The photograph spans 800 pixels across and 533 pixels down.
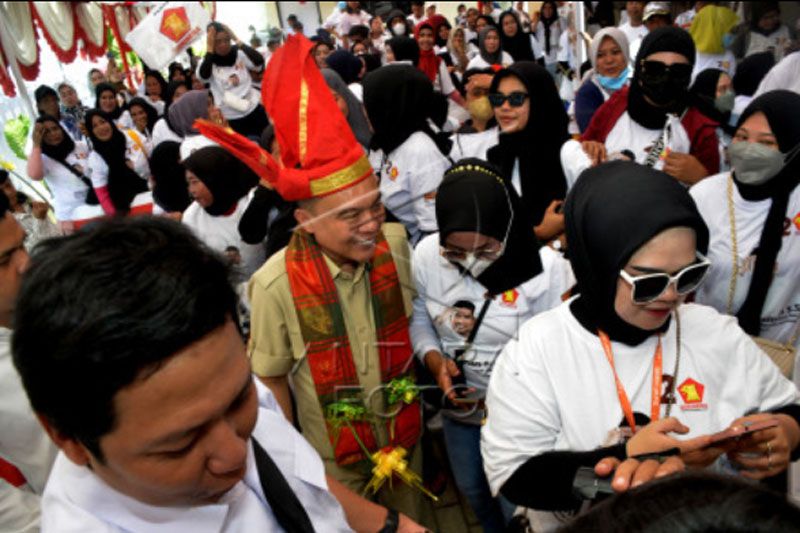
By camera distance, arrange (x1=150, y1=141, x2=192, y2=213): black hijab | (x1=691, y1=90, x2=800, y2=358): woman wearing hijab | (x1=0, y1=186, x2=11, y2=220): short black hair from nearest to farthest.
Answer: (x1=0, y1=186, x2=11, y2=220): short black hair → (x1=691, y1=90, x2=800, y2=358): woman wearing hijab → (x1=150, y1=141, x2=192, y2=213): black hijab

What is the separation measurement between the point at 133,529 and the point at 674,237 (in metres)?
1.34

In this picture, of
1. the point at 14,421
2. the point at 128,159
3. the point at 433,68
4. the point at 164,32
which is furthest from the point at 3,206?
the point at 433,68

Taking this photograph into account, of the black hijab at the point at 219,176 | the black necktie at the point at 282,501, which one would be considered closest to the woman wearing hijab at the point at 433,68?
the black hijab at the point at 219,176

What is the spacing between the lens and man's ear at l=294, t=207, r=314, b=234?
197 centimetres

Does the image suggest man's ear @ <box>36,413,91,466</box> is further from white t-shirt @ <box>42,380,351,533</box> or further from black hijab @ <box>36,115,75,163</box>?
black hijab @ <box>36,115,75,163</box>

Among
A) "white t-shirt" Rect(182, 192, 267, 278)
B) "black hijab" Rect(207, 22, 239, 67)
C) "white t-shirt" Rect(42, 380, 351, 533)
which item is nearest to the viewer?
"white t-shirt" Rect(42, 380, 351, 533)

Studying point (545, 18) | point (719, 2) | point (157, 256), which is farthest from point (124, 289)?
point (545, 18)

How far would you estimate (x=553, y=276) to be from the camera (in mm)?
2162

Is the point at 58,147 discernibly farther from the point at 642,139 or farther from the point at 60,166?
the point at 642,139

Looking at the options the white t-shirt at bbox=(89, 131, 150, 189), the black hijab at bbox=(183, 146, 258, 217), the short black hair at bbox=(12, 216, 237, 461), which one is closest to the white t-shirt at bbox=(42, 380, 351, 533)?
the short black hair at bbox=(12, 216, 237, 461)

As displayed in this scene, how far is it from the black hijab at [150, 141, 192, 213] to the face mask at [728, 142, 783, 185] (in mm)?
3481

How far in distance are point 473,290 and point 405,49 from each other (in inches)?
202

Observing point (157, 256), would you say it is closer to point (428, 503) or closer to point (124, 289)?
point (124, 289)

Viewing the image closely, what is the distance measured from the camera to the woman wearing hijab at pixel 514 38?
28.3ft
